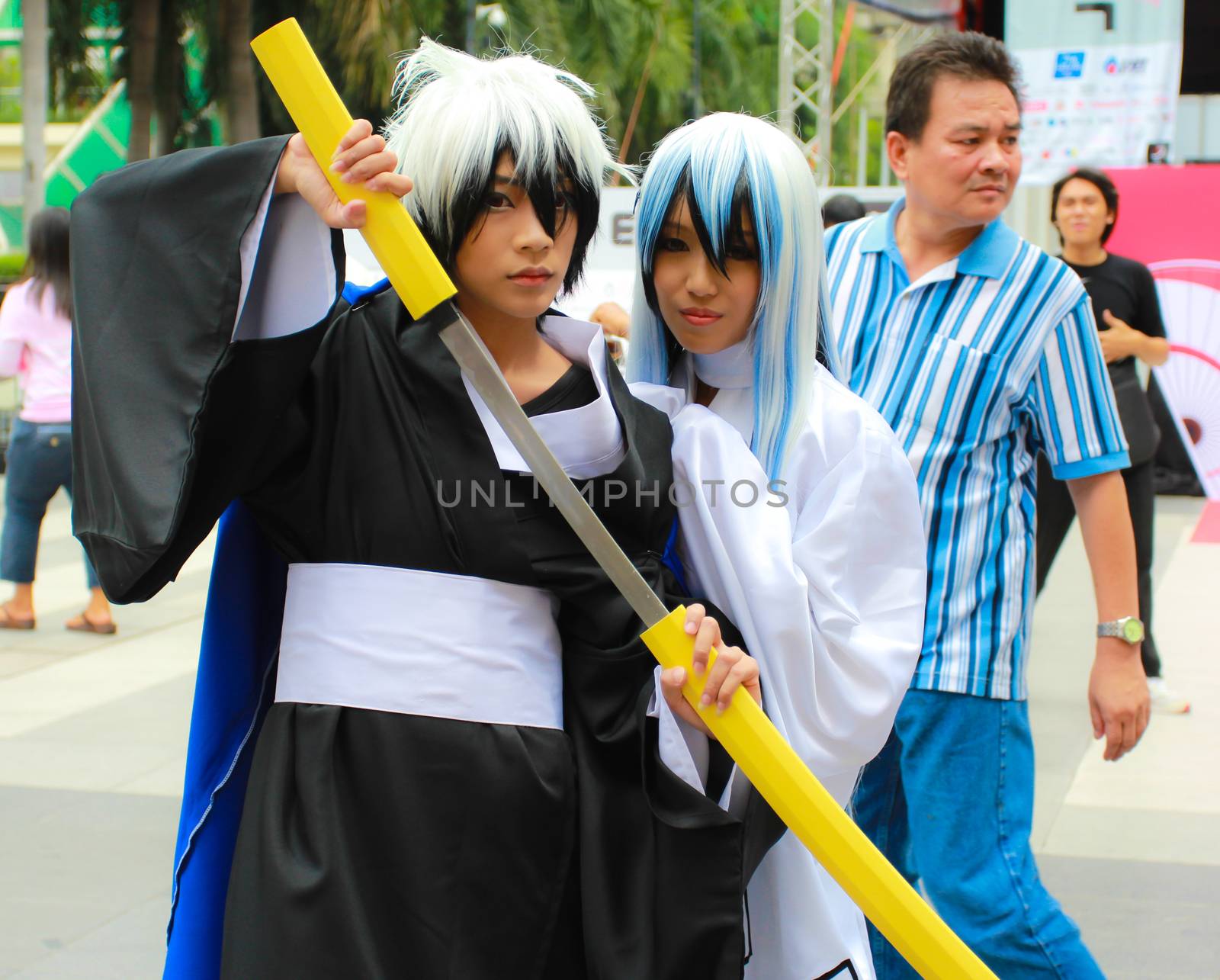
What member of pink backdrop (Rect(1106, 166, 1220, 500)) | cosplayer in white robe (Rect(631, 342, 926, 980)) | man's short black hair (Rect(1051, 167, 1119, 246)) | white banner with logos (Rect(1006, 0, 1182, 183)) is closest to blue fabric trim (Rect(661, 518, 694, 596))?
cosplayer in white robe (Rect(631, 342, 926, 980))

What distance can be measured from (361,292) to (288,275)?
214mm

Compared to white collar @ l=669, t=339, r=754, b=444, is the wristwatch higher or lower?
lower

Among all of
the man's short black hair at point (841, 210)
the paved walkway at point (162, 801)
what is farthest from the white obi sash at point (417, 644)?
the man's short black hair at point (841, 210)

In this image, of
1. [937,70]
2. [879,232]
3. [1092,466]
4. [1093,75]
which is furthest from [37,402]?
[1093,75]

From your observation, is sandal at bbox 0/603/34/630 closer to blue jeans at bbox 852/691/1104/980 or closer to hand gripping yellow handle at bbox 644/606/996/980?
blue jeans at bbox 852/691/1104/980

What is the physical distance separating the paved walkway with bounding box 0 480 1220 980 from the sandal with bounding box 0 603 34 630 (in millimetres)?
81

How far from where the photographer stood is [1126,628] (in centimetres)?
258

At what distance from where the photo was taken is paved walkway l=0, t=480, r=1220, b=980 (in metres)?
3.36

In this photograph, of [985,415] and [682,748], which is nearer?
[682,748]

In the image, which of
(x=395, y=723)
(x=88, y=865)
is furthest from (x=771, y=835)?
(x=88, y=865)

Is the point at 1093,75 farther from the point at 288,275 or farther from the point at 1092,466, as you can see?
the point at 288,275

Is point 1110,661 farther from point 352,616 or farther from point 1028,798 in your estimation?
point 352,616

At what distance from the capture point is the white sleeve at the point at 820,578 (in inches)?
69.9

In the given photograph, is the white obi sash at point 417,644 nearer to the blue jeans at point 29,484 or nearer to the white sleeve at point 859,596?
the white sleeve at point 859,596
